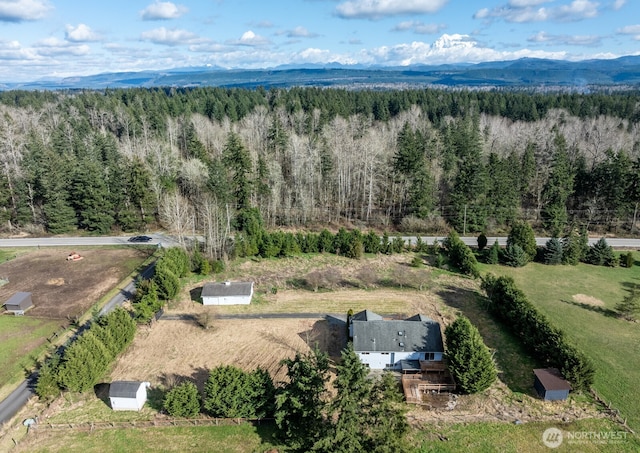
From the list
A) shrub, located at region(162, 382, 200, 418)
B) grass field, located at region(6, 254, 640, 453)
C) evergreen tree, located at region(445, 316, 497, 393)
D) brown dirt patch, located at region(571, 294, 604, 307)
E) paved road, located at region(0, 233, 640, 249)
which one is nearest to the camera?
grass field, located at region(6, 254, 640, 453)

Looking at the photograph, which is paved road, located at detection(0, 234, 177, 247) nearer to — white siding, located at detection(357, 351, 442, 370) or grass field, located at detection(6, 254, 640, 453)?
grass field, located at detection(6, 254, 640, 453)

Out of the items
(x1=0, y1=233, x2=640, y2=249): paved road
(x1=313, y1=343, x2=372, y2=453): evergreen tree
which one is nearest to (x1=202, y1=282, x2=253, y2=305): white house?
(x1=0, y1=233, x2=640, y2=249): paved road

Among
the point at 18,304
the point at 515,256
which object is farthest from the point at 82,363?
the point at 515,256

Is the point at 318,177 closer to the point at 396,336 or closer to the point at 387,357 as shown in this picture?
the point at 396,336

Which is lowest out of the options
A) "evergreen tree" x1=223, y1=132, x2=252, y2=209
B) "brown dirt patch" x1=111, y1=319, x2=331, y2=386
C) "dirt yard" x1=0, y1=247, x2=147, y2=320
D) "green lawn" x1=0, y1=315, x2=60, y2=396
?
"brown dirt patch" x1=111, y1=319, x2=331, y2=386

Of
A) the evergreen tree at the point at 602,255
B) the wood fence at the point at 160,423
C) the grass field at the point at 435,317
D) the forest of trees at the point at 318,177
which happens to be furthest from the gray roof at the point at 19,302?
the evergreen tree at the point at 602,255

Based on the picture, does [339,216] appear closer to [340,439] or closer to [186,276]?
[186,276]

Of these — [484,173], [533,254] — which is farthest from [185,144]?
[533,254]
